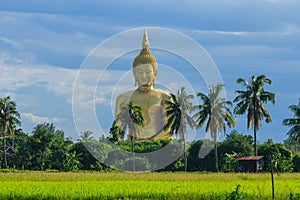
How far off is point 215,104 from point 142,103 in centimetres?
1119

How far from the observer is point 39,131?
161 feet

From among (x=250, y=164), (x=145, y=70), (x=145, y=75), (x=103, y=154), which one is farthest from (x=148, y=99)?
(x=250, y=164)

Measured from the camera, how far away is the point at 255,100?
44500mm

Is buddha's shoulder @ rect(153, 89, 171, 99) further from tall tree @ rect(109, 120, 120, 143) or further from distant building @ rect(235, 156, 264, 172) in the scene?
distant building @ rect(235, 156, 264, 172)

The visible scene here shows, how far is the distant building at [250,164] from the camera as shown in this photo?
1658 inches

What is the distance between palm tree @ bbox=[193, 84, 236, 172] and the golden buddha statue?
8787 millimetres

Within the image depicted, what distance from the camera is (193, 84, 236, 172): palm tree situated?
46031 mm

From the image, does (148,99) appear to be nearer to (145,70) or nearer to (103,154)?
(145,70)

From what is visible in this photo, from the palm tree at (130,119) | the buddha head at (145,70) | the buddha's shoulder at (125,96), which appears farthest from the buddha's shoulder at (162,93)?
the palm tree at (130,119)

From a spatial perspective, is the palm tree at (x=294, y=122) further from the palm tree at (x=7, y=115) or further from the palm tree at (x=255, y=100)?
the palm tree at (x=7, y=115)

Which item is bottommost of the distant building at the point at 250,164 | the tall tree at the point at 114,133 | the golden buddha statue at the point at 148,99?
the distant building at the point at 250,164

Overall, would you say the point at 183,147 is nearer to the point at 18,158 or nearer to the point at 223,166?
the point at 223,166

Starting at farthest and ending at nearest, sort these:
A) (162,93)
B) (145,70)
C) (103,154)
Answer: (162,93), (145,70), (103,154)

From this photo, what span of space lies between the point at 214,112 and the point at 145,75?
1231 cm
